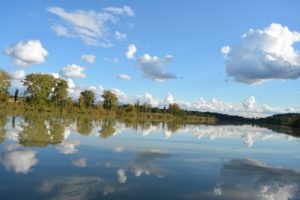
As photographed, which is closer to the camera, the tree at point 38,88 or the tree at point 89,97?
the tree at point 38,88

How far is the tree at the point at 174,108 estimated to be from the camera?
188 metres

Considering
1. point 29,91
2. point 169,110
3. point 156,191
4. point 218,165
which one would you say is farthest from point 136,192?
point 169,110

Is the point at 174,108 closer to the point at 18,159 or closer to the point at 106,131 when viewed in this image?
the point at 106,131

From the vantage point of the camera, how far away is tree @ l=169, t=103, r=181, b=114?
18838 cm


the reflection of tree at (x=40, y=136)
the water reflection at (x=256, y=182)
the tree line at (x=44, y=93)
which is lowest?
the water reflection at (x=256, y=182)

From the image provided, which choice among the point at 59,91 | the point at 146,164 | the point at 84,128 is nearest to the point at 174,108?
the point at 59,91

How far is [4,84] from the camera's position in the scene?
273 ft

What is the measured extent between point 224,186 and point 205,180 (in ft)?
3.43

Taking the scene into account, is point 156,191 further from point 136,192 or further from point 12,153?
point 12,153

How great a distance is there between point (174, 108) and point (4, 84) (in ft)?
384

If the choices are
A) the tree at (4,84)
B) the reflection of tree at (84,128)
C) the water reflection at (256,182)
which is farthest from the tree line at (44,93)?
the water reflection at (256,182)

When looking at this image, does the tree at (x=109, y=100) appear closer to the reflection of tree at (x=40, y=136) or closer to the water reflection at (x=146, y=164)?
the reflection of tree at (x=40, y=136)

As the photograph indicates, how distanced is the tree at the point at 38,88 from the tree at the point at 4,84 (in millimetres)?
8073

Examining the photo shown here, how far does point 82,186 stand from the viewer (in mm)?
11398
